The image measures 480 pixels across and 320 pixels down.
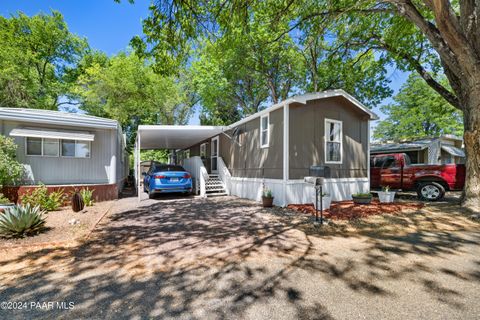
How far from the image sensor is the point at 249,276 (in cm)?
332

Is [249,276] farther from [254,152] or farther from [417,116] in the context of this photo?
[417,116]

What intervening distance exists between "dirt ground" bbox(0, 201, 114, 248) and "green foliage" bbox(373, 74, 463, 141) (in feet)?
100

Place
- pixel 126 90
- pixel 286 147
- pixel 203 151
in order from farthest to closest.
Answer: pixel 126 90 → pixel 203 151 → pixel 286 147

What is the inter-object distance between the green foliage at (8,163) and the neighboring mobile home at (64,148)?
12.8 inches

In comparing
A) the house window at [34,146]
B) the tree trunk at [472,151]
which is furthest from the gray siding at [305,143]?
the house window at [34,146]

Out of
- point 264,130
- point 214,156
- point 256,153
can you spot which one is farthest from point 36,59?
point 264,130

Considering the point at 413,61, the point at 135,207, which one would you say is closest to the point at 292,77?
the point at 413,61

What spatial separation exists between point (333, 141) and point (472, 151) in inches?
162

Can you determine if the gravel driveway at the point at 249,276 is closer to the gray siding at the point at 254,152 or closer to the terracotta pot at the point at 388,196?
the terracotta pot at the point at 388,196

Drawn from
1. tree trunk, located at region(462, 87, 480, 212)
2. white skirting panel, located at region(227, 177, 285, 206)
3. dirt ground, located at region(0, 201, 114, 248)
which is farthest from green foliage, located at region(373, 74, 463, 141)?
dirt ground, located at region(0, 201, 114, 248)

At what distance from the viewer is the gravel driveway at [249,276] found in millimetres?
2557

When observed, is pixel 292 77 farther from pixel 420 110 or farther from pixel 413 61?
pixel 420 110

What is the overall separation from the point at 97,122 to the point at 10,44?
19.2 metres

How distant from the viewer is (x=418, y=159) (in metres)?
15.9
